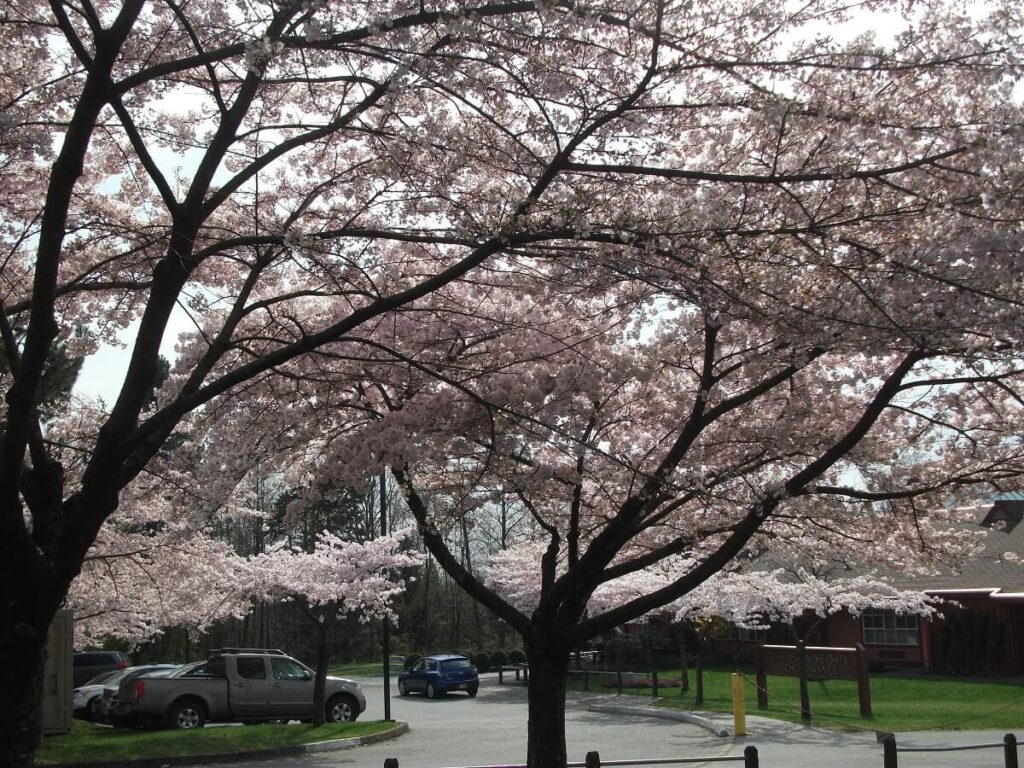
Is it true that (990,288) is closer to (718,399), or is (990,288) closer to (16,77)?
(718,399)

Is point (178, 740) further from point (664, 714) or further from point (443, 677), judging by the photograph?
point (443, 677)

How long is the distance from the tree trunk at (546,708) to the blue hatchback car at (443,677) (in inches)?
880

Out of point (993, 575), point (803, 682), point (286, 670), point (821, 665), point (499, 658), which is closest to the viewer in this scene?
point (803, 682)

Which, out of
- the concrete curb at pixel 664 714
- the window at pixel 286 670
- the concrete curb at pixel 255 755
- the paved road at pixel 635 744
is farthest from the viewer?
the window at pixel 286 670

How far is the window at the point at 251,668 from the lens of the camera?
21359mm

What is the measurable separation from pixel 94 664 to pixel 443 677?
11.8 meters

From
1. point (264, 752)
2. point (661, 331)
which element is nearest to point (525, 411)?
point (661, 331)

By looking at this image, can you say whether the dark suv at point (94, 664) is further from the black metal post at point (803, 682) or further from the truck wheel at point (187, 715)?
the black metal post at point (803, 682)


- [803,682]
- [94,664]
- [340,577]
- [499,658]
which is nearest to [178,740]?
[340,577]

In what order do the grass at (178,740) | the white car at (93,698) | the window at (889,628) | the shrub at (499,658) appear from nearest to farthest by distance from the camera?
the grass at (178,740) → the white car at (93,698) → the window at (889,628) → the shrub at (499,658)

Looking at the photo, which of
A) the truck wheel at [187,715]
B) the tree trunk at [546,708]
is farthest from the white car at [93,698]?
the tree trunk at [546,708]

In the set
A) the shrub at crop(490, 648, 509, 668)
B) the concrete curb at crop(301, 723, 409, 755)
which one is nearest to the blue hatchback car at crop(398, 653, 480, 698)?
the shrub at crop(490, 648, 509, 668)

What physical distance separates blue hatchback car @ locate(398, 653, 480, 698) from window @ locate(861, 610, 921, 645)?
41.6ft

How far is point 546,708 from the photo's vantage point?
32.1 ft
